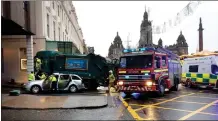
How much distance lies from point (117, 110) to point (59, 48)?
18606 millimetres

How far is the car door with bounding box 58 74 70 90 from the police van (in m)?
10.4

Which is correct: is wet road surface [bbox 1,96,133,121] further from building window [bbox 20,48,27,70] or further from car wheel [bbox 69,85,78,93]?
building window [bbox 20,48,27,70]

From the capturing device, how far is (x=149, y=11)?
3816 cm

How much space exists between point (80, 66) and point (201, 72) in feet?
31.0

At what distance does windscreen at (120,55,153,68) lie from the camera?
16.0 m

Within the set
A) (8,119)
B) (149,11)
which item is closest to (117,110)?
(8,119)

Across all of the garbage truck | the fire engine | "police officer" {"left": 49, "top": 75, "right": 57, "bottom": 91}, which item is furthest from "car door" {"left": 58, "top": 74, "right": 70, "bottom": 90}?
the fire engine

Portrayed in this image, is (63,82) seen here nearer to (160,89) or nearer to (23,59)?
(160,89)

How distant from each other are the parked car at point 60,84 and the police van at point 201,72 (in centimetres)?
935

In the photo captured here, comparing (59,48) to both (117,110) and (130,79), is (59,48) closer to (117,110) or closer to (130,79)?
(130,79)

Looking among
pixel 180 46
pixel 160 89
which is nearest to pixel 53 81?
pixel 160 89

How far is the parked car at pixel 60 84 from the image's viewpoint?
19.1m

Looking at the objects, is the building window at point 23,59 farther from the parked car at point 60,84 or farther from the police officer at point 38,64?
the parked car at point 60,84

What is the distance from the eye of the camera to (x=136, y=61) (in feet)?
53.3
